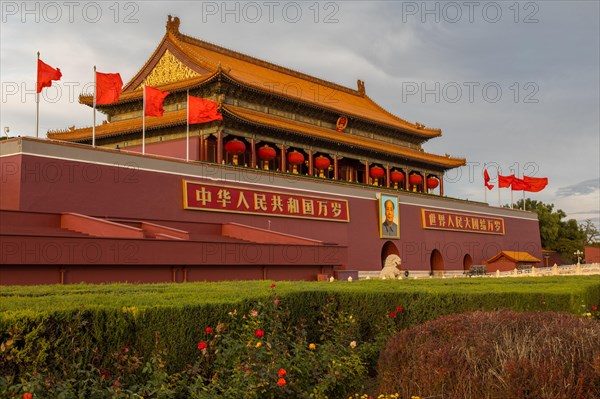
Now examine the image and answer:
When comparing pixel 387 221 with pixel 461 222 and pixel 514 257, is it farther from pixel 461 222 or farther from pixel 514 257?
pixel 514 257

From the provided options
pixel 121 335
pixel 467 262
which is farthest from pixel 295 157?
pixel 121 335

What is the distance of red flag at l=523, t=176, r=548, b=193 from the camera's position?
4519 cm

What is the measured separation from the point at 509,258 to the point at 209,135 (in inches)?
819

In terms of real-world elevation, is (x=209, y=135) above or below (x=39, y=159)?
above

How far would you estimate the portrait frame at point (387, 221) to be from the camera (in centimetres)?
3434

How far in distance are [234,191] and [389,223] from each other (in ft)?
38.5

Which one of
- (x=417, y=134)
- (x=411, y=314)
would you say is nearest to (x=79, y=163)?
(x=411, y=314)

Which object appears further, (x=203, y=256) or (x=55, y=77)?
(x=55, y=77)

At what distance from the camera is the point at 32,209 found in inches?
779

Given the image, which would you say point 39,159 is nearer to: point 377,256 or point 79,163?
point 79,163

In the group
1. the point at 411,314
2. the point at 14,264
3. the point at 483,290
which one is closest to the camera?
the point at 411,314

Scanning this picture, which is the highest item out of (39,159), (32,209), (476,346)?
(39,159)

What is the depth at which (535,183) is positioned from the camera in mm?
45344

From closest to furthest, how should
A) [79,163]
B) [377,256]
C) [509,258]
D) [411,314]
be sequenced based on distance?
[411,314] → [79,163] → [377,256] → [509,258]
